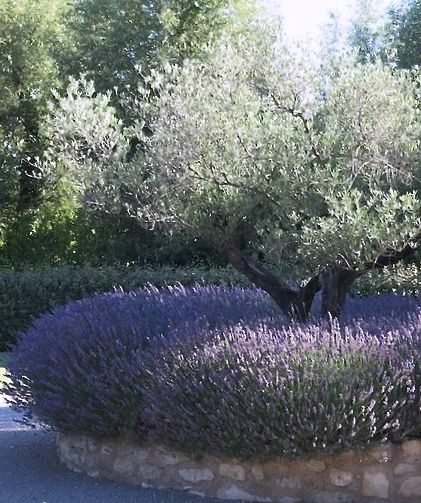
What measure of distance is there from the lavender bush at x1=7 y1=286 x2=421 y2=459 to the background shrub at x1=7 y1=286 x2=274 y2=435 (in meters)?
0.01

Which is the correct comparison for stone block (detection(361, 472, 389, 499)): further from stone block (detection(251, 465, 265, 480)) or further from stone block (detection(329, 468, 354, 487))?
stone block (detection(251, 465, 265, 480))

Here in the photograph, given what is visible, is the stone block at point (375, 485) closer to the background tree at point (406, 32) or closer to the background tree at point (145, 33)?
the background tree at point (406, 32)

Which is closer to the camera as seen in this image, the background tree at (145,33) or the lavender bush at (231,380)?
the lavender bush at (231,380)

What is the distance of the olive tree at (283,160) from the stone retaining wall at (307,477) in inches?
53.9

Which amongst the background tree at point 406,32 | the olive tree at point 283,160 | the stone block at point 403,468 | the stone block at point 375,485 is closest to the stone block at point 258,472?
the stone block at point 375,485

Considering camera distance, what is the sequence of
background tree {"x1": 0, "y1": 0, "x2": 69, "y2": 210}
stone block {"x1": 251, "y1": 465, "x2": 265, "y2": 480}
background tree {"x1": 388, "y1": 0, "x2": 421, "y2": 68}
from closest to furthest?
stone block {"x1": 251, "y1": 465, "x2": 265, "y2": 480} → background tree {"x1": 388, "y1": 0, "x2": 421, "y2": 68} → background tree {"x1": 0, "y1": 0, "x2": 69, "y2": 210}

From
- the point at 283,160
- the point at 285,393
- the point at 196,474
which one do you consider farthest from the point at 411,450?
the point at 283,160

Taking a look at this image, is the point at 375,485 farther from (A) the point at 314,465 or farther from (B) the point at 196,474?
(B) the point at 196,474

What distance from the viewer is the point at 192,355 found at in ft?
19.8

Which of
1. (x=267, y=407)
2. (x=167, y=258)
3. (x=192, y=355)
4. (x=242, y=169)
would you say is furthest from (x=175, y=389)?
(x=167, y=258)

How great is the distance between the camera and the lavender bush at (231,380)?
5.61 meters

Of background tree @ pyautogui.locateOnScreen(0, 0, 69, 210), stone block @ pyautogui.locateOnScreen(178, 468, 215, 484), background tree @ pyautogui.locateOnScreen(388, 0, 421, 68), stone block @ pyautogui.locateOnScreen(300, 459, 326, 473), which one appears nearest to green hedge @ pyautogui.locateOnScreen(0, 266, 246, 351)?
background tree @ pyautogui.locateOnScreen(0, 0, 69, 210)

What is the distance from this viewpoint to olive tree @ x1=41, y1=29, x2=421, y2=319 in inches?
244

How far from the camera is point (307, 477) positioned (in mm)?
5805
